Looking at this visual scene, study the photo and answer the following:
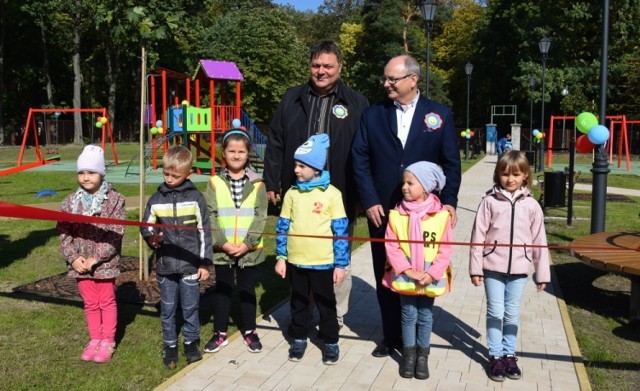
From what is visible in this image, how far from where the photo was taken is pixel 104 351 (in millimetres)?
4559

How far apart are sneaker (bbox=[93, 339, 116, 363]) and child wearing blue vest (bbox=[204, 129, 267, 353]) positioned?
669 millimetres

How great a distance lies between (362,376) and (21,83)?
4847cm

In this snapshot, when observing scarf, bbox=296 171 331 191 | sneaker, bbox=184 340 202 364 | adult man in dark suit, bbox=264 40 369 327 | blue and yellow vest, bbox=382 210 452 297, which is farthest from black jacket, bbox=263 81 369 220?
sneaker, bbox=184 340 202 364

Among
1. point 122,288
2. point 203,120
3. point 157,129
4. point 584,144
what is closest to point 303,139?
point 122,288

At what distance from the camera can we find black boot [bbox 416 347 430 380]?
4.18 m

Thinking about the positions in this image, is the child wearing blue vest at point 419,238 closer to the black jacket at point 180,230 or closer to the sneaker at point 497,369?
the sneaker at point 497,369

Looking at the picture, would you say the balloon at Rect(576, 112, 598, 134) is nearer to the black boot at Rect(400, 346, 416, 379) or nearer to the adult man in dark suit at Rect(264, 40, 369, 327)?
the adult man in dark suit at Rect(264, 40, 369, 327)

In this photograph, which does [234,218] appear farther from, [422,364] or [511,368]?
[511,368]

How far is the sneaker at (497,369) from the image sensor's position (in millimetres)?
4156

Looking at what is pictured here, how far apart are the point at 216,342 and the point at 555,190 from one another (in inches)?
359

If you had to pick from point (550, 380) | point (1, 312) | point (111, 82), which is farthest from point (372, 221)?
point (111, 82)

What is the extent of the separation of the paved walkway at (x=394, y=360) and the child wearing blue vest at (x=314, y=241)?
24 cm

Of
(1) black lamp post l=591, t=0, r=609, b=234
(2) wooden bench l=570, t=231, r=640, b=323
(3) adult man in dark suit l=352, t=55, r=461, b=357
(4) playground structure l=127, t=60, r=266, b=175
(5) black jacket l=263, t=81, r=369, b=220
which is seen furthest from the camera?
(4) playground structure l=127, t=60, r=266, b=175

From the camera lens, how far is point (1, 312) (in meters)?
5.70
